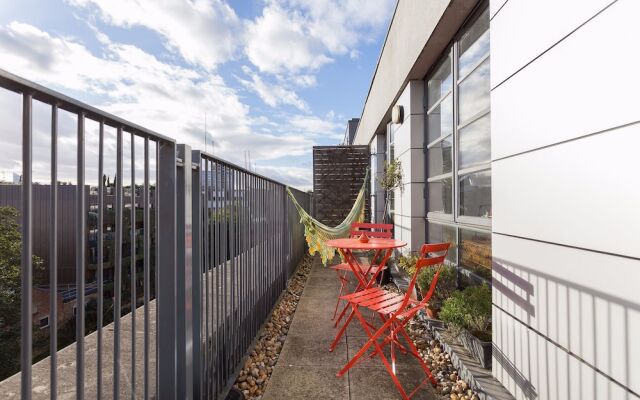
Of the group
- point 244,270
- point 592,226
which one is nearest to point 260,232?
point 244,270

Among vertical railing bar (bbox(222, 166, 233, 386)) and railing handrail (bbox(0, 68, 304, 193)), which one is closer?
railing handrail (bbox(0, 68, 304, 193))

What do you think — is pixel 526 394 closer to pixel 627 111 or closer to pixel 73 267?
Result: pixel 627 111

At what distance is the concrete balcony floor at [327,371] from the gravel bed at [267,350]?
0.07m

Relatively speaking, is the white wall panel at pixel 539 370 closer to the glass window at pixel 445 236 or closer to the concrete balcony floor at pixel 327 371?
the concrete balcony floor at pixel 327 371

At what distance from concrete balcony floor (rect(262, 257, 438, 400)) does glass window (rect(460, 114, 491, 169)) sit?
1.63m

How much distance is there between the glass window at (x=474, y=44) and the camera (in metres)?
2.54

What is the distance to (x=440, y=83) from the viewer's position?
365 centimetres

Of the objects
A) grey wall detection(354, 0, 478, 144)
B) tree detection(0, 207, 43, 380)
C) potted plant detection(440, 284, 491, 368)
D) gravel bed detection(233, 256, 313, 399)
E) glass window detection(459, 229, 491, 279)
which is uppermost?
grey wall detection(354, 0, 478, 144)

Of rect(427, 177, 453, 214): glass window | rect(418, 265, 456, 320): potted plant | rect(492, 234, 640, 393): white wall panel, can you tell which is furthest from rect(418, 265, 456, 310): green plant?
rect(492, 234, 640, 393): white wall panel

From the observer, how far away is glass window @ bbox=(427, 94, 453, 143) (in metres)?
3.26

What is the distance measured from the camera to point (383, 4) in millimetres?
5121

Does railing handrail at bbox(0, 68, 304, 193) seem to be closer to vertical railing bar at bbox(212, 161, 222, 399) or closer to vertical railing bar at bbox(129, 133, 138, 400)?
vertical railing bar at bbox(129, 133, 138, 400)

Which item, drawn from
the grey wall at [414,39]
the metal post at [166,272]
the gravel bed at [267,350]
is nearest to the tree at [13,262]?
the metal post at [166,272]

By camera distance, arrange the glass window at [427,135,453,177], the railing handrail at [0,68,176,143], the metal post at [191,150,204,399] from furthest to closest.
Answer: the glass window at [427,135,453,177] → the metal post at [191,150,204,399] → the railing handrail at [0,68,176,143]
